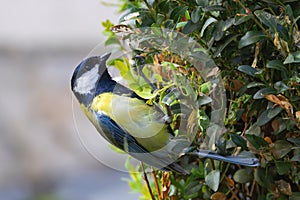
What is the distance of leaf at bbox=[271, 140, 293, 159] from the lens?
2.17ft

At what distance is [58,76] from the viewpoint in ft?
8.87

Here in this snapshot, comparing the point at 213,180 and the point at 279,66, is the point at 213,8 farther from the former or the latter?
the point at 213,180

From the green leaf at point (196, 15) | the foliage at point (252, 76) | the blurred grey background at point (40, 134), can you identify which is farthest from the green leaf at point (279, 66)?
the blurred grey background at point (40, 134)

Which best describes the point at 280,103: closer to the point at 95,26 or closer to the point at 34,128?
the point at 34,128

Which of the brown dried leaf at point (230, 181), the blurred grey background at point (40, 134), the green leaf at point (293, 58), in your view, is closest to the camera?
the green leaf at point (293, 58)

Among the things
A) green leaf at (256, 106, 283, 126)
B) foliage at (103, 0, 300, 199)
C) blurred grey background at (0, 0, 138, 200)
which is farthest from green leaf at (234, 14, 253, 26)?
blurred grey background at (0, 0, 138, 200)

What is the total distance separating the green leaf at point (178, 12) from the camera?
68cm

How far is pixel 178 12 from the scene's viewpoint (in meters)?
0.68

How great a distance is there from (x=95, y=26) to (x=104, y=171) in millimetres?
732

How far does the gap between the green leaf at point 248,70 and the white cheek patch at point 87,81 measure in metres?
0.17

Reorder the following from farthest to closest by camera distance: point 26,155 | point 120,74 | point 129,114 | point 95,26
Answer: point 95,26 < point 26,155 < point 120,74 < point 129,114

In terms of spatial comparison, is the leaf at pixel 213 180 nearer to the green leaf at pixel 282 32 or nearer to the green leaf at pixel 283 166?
the green leaf at pixel 283 166

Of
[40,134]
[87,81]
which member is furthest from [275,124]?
[40,134]

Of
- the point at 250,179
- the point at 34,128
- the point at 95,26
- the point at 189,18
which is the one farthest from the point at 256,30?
the point at 95,26
